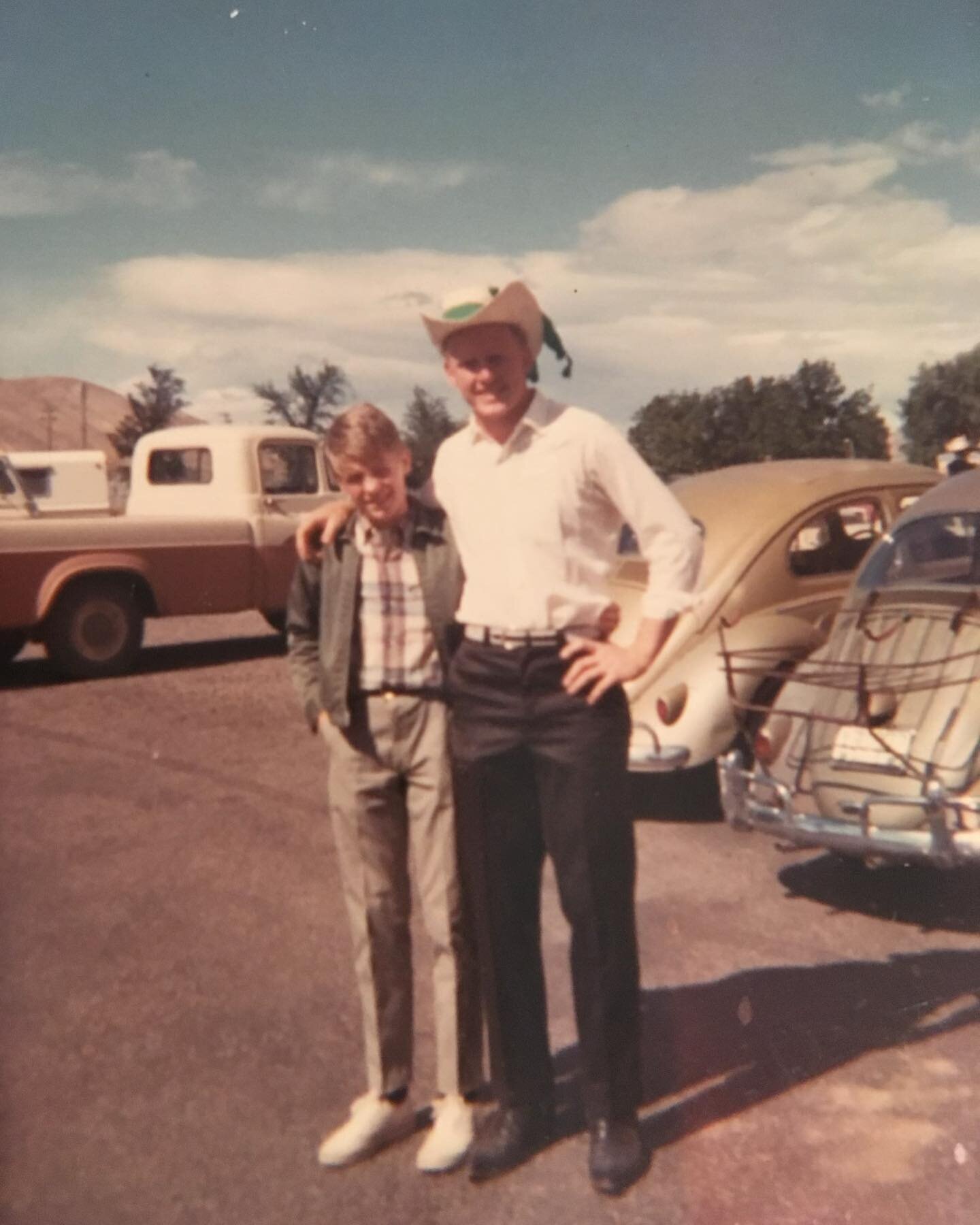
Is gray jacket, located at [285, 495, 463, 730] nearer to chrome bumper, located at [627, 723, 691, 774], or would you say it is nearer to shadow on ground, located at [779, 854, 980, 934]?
shadow on ground, located at [779, 854, 980, 934]

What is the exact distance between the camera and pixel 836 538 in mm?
6496

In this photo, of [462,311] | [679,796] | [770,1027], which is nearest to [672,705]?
[679,796]

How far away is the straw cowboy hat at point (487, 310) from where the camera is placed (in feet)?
8.80

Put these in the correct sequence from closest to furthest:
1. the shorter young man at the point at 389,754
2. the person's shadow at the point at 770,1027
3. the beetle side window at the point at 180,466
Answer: the shorter young man at the point at 389,754 < the person's shadow at the point at 770,1027 < the beetle side window at the point at 180,466

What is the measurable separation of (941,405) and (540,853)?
25.2 meters

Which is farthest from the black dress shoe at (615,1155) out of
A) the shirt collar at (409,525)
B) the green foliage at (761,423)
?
the green foliage at (761,423)

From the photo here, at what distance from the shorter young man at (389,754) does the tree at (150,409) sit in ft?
102

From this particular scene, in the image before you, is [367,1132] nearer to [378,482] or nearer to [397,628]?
[397,628]

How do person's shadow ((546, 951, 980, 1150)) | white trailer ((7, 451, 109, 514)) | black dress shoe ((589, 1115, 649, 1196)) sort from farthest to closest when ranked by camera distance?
white trailer ((7, 451, 109, 514)) → person's shadow ((546, 951, 980, 1150)) → black dress shoe ((589, 1115, 649, 1196))

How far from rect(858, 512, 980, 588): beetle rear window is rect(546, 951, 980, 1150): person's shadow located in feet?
5.38

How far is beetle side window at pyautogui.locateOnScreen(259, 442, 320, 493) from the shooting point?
38.1ft

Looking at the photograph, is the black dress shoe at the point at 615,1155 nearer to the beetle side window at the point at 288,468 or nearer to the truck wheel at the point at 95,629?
the truck wheel at the point at 95,629

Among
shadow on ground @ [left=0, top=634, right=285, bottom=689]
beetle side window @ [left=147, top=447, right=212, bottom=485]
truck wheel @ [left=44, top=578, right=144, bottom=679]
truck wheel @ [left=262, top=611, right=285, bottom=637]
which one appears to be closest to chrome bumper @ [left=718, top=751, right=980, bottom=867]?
truck wheel @ [left=44, top=578, right=144, bottom=679]

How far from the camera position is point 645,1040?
3592 millimetres
